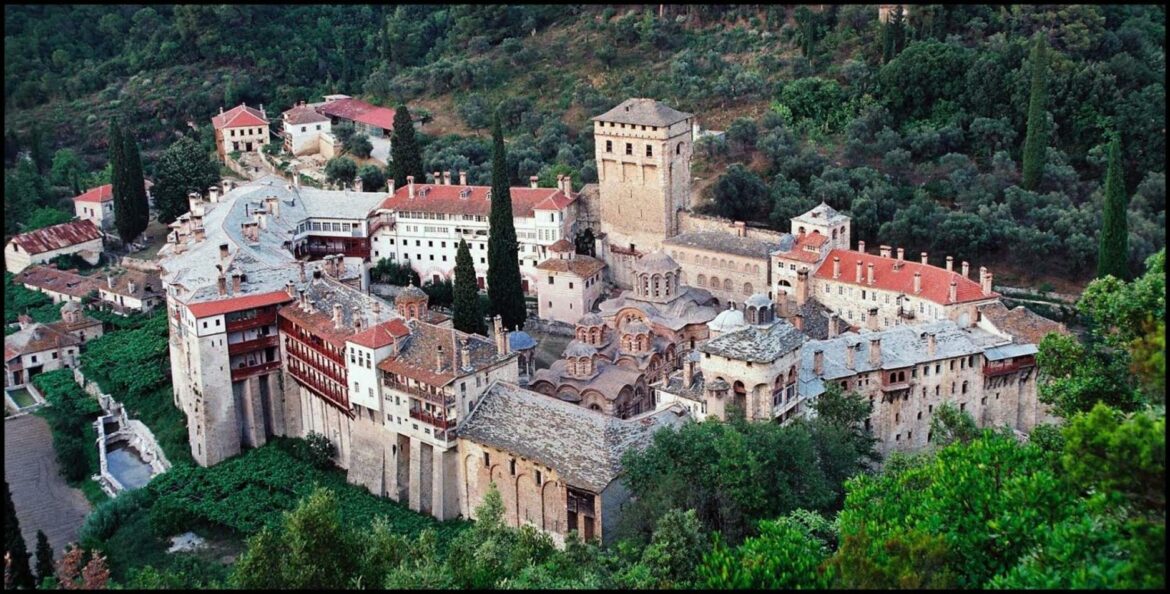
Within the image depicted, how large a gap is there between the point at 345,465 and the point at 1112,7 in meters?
44.9

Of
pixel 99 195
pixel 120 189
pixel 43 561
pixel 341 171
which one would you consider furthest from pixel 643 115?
pixel 99 195

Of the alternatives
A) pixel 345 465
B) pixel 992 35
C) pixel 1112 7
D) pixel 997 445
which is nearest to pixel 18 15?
pixel 345 465

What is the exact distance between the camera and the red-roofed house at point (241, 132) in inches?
2672

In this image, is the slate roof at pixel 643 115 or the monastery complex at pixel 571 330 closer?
the monastery complex at pixel 571 330

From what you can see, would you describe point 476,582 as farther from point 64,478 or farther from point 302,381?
point 64,478

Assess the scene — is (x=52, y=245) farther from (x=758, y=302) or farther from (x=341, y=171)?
(x=758, y=302)

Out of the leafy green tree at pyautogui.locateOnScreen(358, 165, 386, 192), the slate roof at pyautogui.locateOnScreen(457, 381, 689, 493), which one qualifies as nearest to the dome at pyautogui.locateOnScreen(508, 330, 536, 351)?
the slate roof at pyautogui.locateOnScreen(457, 381, 689, 493)

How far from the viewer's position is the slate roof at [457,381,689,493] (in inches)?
1366

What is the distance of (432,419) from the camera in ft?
125

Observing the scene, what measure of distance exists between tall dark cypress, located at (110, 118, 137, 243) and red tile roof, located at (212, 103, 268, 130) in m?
9.99

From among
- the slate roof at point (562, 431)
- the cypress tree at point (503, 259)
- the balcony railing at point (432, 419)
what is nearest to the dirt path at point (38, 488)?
the balcony railing at point (432, 419)

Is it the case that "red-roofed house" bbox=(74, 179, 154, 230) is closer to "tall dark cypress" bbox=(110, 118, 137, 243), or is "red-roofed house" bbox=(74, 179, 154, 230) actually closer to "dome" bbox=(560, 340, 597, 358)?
"tall dark cypress" bbox=(110, 118, 137, 243)

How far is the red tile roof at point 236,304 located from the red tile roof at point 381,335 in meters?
4.76

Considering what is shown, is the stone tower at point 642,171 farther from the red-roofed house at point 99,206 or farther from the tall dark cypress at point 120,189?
the red-roofed house at point 99,206
